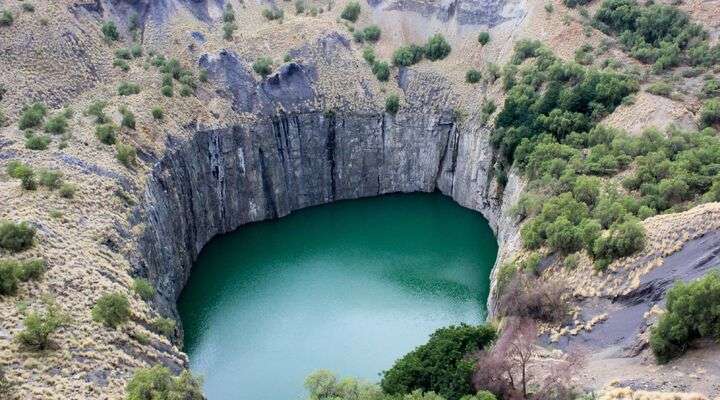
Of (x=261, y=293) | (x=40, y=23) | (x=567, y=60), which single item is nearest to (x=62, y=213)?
(x=261, y=293)

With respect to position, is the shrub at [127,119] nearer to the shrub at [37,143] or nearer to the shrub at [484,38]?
the shrub at [37,143]

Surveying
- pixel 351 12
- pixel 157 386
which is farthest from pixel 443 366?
pixel 351 12

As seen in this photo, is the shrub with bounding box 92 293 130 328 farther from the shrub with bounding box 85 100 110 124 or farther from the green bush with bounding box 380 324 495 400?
the shrub with bounding box 85 100 110 124

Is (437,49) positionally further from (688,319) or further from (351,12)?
(688,319)

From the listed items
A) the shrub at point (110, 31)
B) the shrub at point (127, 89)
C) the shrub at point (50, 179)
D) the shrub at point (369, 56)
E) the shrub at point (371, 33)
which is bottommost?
the shrub at point (50, 179)

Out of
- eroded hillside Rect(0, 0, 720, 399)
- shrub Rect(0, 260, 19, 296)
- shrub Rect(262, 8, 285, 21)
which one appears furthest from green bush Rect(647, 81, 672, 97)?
shrub Rect(0, 260, 19, 296)

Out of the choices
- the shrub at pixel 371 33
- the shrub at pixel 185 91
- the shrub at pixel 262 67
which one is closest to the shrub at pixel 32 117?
the shrub at pixel 185 91
